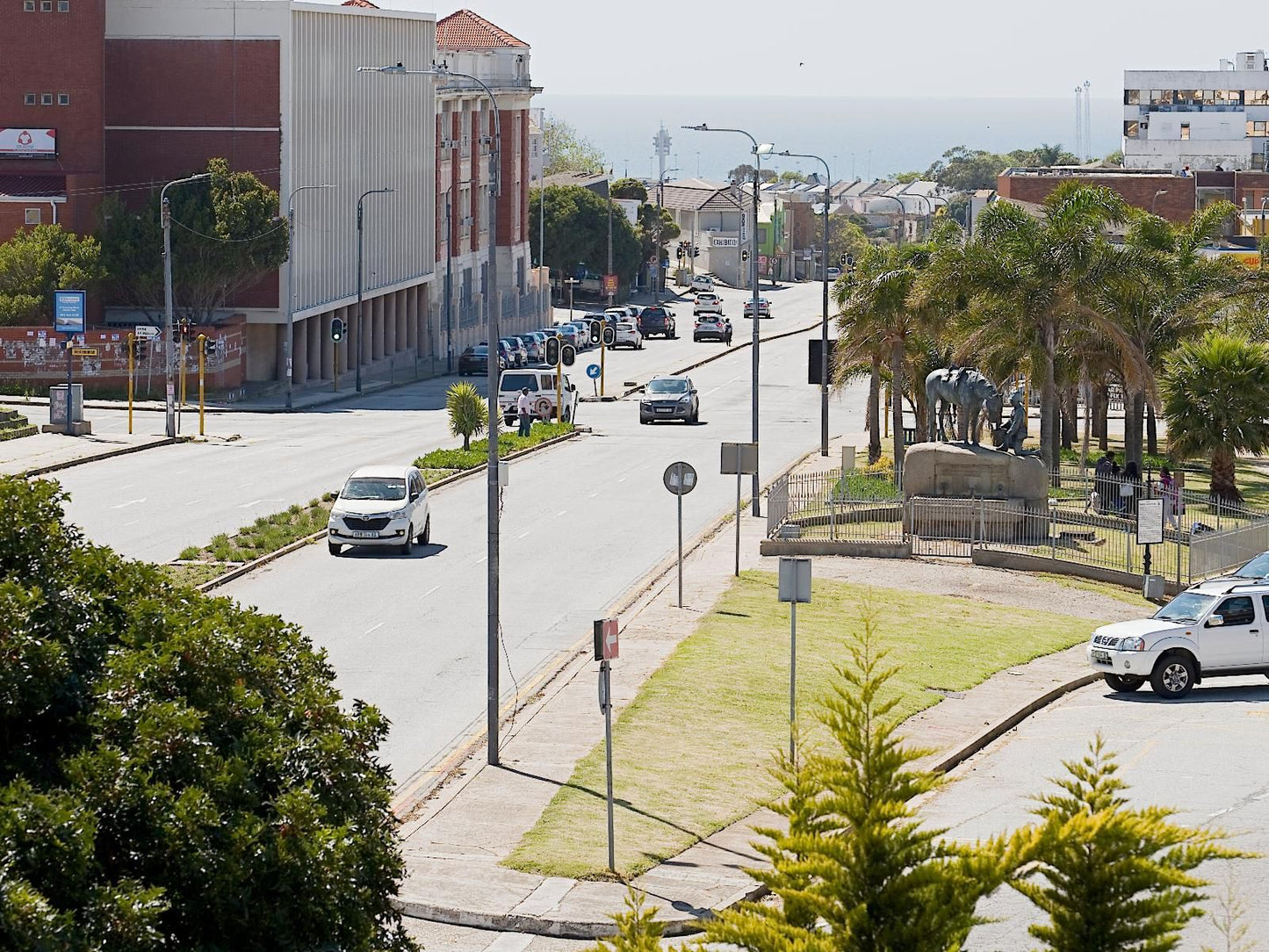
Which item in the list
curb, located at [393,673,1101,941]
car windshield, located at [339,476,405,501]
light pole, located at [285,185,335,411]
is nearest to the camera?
curb, located at [393,673,1101,941]

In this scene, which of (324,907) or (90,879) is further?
(324,907)

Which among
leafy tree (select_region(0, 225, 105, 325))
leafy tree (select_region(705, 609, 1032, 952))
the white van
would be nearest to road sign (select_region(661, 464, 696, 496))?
leafy tree (select_region(705, 609, 1032, 952))

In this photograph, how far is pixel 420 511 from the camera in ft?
124

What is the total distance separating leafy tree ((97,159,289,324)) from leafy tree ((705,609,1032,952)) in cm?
6308

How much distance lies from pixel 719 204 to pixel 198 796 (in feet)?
552

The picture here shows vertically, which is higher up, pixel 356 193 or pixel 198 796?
pixel 356 193

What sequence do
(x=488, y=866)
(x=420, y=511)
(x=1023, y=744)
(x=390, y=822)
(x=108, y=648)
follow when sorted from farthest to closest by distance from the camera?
(x=420, y=511) → (x=1023, y=744) → (x=488, y=866) → (x=390, y=822) → (x=108, y=648)

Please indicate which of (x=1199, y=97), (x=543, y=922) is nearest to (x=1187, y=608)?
(x=543, y=922)

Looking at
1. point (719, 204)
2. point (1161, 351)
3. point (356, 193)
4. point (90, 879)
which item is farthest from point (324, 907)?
point (719, 204)

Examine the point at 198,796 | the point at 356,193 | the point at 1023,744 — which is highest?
the point at 356,193

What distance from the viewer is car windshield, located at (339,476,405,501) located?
3731 cm

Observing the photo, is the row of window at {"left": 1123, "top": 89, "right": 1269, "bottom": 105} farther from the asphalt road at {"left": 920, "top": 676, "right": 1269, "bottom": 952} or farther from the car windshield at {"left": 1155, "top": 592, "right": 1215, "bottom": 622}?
the asphalt road at {"left": 920, "top": 676, "right": 1269, "bottom": 952}

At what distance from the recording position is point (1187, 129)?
5581 inches

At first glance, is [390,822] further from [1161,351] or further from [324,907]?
[1161,351]
